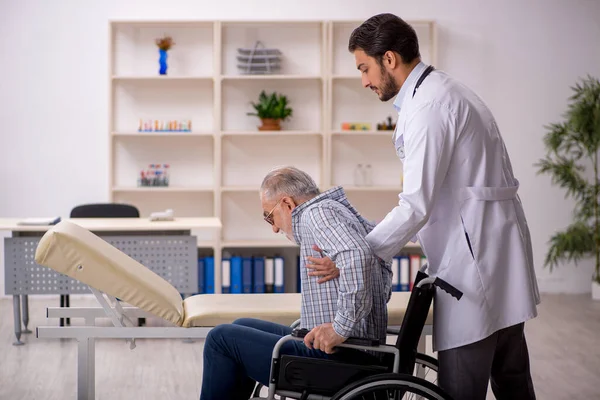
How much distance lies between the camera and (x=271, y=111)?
19.0ft

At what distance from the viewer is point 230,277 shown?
18.5ft

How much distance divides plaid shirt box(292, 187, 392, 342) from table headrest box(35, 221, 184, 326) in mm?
707

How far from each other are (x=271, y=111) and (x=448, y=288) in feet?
13.0

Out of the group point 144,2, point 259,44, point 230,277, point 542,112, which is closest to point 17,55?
point 144,2

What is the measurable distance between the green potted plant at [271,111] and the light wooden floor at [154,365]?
1708mm

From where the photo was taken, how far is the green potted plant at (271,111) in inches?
228

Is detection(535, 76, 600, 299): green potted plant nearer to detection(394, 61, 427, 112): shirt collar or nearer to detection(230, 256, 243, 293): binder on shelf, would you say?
detection(230, 256, 243, 293): binder on shelf

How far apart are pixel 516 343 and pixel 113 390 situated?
210cm

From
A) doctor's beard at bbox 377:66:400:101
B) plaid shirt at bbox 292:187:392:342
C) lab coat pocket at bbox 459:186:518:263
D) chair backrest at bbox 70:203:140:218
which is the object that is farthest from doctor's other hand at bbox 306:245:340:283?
chair backrest at bbox 70:203:140:218

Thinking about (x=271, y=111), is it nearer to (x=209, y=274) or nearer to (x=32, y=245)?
(x=209, y=274)

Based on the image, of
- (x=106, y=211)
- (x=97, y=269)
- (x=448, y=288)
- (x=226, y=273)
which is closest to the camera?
(x=448, y=288)

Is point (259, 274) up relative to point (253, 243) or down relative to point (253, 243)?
down

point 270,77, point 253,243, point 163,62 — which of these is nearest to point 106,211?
point 253,243

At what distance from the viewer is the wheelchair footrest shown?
2.13m
